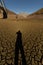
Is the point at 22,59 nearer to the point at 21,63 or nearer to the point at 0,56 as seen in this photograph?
the point at 21,63

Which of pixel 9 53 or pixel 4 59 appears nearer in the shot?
pixel 4 59

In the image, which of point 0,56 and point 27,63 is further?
point 0,56

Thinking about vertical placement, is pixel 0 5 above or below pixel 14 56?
above

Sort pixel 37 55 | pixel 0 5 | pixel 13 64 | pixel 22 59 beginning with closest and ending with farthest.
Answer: pixel 13 64, pixel 22 59, pixel 37 55, pixel 0 5

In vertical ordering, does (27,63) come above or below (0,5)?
below

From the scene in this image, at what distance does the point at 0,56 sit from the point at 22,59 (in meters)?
0.80

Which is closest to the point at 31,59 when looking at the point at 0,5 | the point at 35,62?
the point at 35,62

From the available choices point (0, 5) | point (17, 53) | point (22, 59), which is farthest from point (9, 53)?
point (0, 5)

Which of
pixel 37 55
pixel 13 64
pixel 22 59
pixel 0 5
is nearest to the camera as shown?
pixel 13 64

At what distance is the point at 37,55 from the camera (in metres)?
5.78

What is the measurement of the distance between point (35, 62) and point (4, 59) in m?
1.00

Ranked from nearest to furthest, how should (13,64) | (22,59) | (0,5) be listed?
(13,64), (22,59), (0,5)

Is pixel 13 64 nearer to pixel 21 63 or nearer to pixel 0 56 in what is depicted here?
pixel 21 63

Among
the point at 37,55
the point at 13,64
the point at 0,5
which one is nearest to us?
the point at 13,64
